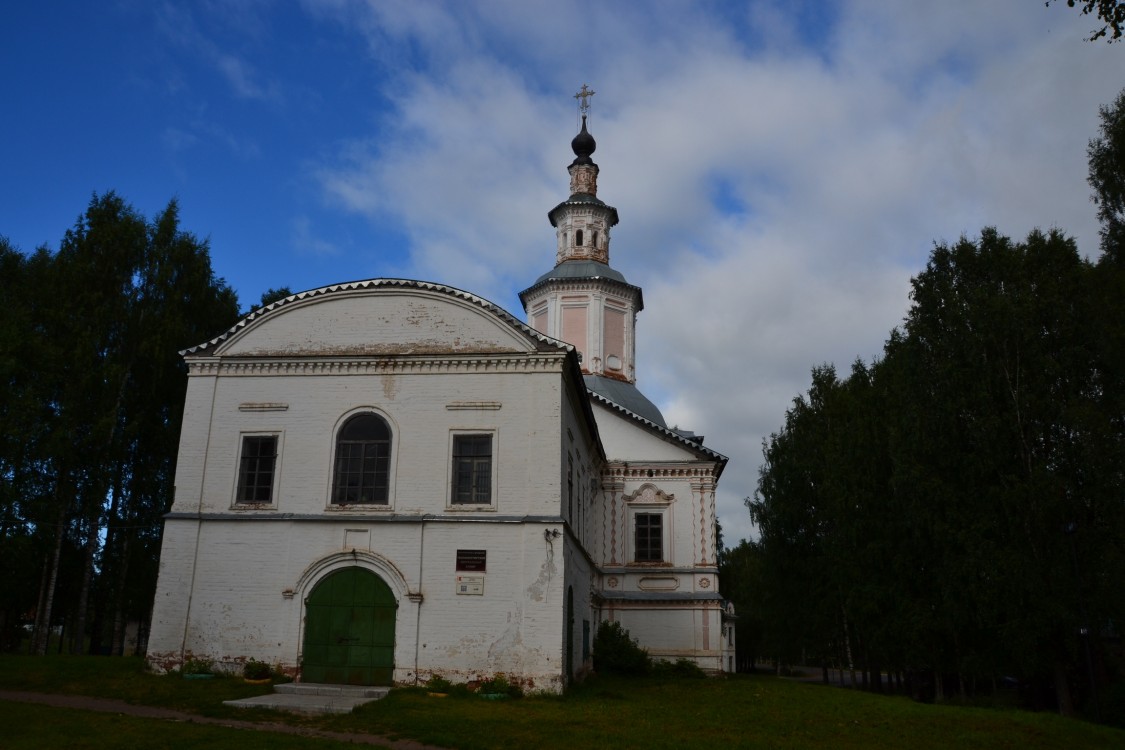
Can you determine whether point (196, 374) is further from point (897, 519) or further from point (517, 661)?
point (897, 519)

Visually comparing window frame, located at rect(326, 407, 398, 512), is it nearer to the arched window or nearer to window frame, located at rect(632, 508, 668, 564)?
the arched window

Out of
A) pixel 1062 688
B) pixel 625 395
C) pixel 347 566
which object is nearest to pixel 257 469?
pixel 347 566

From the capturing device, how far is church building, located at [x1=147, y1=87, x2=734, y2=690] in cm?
1594

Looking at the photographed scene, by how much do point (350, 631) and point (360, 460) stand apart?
3356 millimetres

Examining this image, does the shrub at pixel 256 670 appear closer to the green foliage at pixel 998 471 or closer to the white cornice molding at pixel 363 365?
the white cornice molding at pixel 363 365

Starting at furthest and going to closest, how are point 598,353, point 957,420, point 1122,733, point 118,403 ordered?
point 598,353, point 118,403, point 957,420, point 1122,733

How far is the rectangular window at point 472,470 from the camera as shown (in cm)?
1678

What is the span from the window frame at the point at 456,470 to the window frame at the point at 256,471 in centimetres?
356

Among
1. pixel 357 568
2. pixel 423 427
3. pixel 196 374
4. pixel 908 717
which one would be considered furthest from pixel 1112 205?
pixel 196 374

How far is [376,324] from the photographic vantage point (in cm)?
1783

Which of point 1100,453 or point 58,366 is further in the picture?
point 58,366

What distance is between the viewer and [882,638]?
23.0m

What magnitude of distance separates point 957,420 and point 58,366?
76.3ft

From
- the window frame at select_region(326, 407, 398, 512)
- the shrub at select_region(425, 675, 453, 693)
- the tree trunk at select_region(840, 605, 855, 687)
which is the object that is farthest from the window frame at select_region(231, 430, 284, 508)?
the tree trunk at select_region(840, 605, 855, 687)
